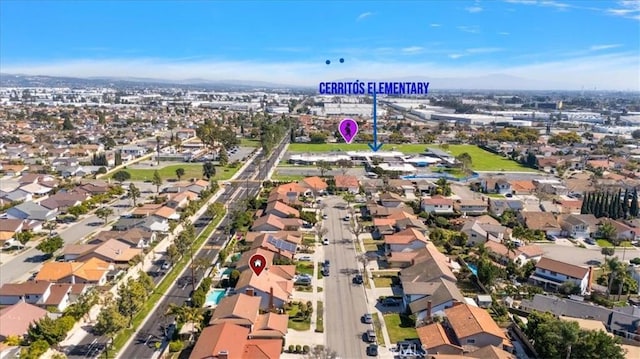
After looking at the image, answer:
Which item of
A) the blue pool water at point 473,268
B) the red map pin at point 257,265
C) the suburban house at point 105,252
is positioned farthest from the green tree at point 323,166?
the red map pin at point 257,265

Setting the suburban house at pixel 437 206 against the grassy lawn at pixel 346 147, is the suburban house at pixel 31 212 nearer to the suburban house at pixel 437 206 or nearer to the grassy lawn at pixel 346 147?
the suburban house at pixel 437 206

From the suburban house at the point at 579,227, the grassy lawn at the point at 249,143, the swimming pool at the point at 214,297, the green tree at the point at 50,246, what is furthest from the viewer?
the grassy lawn at the point at 249,143

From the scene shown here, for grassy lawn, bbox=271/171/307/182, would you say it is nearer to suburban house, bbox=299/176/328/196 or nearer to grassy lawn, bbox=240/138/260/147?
suburban house, bbox=299/176/328/196

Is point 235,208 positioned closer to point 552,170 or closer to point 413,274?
point 413,274

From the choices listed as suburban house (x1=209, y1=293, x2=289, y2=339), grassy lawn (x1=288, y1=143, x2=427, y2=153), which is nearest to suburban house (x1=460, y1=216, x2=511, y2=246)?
suburban house (x1=209, y1=293, x2=289, y2=339)

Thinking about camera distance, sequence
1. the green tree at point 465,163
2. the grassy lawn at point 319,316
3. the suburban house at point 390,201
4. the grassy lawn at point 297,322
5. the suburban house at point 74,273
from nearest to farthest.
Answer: the grassy lawn at point 319,316, the grassy lawn at point 297,322, the suburban house at point 74,273, the suburban house at point 390,201, the green tree at point 465,163

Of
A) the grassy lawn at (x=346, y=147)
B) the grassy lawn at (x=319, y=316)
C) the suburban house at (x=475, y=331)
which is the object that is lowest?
the grassy lawn at (x=319, y=316)

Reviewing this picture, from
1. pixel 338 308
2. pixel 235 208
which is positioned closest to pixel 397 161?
pixel 235 208
